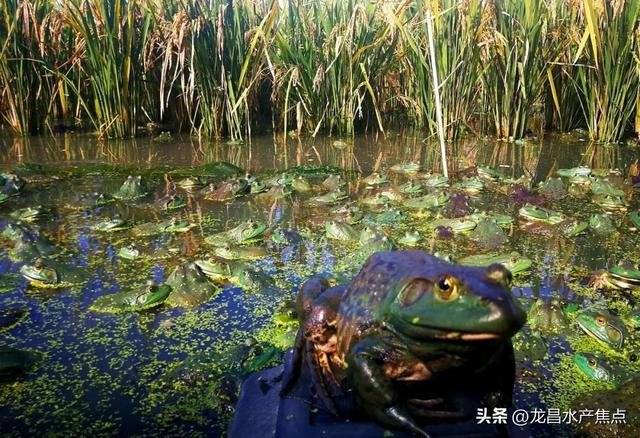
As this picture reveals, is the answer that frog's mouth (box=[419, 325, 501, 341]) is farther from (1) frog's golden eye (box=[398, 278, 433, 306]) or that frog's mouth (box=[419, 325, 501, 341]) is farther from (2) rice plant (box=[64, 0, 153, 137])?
(2) rice plant (box=[64, 0, 153, 137])

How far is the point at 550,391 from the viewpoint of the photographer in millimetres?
2412

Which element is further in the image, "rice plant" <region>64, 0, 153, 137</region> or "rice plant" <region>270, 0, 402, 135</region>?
"rice plant" <region>270, 0, 402, 135</region>

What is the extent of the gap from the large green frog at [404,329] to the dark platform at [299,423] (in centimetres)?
6

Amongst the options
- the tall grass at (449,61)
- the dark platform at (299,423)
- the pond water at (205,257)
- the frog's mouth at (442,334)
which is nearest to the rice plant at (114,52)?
the pond water at (205,257)

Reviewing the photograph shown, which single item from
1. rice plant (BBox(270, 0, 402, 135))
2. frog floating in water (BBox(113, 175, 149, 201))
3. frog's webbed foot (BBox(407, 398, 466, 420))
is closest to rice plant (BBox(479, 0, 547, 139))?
rice plant (BBox(270, 0, 402, 135))

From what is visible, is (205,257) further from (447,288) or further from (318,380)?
(447,288)

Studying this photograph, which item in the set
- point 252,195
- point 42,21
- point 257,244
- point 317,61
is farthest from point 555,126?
point 42,21

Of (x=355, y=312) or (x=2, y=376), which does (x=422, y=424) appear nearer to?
(x=355, y=312)

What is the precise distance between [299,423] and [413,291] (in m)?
0.58

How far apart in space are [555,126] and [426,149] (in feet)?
9.69

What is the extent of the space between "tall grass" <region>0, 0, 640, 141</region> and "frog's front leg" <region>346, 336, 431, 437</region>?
5856 mm

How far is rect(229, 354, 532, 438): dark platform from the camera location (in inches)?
65.7

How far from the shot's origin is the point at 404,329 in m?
1.53

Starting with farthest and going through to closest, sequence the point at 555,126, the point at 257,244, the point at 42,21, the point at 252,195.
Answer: the point at 555,126, the point at 42,21, the point at 252,195, the point at 257,244
